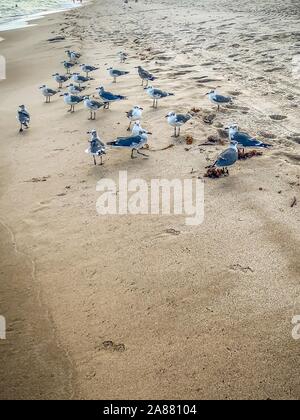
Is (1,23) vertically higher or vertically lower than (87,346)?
higher

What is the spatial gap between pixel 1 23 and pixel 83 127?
25061 millimetres

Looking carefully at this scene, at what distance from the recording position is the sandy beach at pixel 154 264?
152 inches

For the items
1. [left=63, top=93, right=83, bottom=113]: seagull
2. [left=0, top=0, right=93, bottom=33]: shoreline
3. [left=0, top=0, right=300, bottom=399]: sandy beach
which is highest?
[left=0, top=0, right=93, bottom=33]: shoreline

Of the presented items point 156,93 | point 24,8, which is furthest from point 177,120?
point 24,8

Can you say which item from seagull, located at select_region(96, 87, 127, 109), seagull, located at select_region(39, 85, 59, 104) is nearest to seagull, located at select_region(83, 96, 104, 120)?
seagull, located at select_region(96, 87, 127, 109)

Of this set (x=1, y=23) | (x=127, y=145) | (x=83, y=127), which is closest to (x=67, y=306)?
(x=127, y=145)

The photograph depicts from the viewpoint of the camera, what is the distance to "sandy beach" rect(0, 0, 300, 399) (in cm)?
386

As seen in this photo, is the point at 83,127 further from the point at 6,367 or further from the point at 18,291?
the point at 6,367

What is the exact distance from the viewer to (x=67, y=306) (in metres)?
4.66

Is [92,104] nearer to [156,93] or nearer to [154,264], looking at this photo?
[156,93]

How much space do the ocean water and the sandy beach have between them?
82.5ft

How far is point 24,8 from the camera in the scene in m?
34.8

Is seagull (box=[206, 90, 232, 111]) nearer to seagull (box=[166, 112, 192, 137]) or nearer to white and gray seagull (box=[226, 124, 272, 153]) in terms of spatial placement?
seagull (box=[166, 112, 192, 137])
